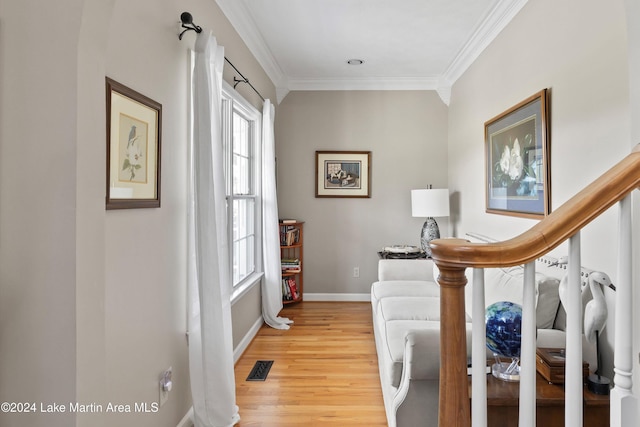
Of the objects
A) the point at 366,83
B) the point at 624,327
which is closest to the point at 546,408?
the point at 624,327

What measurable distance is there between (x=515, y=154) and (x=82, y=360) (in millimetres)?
2695

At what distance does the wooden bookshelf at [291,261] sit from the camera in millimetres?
4125

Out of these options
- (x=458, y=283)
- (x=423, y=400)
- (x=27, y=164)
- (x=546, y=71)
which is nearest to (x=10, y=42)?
(x=27, y=164)

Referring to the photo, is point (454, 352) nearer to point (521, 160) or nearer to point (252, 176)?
point (521, 160)

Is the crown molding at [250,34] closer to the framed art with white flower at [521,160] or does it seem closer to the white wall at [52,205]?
the white wall at [52,205]

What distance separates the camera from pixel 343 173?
4426mm

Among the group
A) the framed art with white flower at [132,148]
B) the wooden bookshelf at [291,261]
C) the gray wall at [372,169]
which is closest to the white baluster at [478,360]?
the framed art with white flower at [132,148]

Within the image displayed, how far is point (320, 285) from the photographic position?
448cm

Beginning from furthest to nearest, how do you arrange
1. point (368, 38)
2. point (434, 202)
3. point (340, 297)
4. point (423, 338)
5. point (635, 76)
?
point (340, 297)
point (434, 202)
point (368, 38)
point (423, 338)
point (635, 76)

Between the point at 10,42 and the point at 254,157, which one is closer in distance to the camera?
the point at 10,42

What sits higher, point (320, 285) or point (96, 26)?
point (96, 26)

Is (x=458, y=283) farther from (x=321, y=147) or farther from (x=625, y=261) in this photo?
(x=321, y=147)

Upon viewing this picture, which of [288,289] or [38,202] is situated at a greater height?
[38,202]

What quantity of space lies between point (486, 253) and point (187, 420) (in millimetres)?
1933
